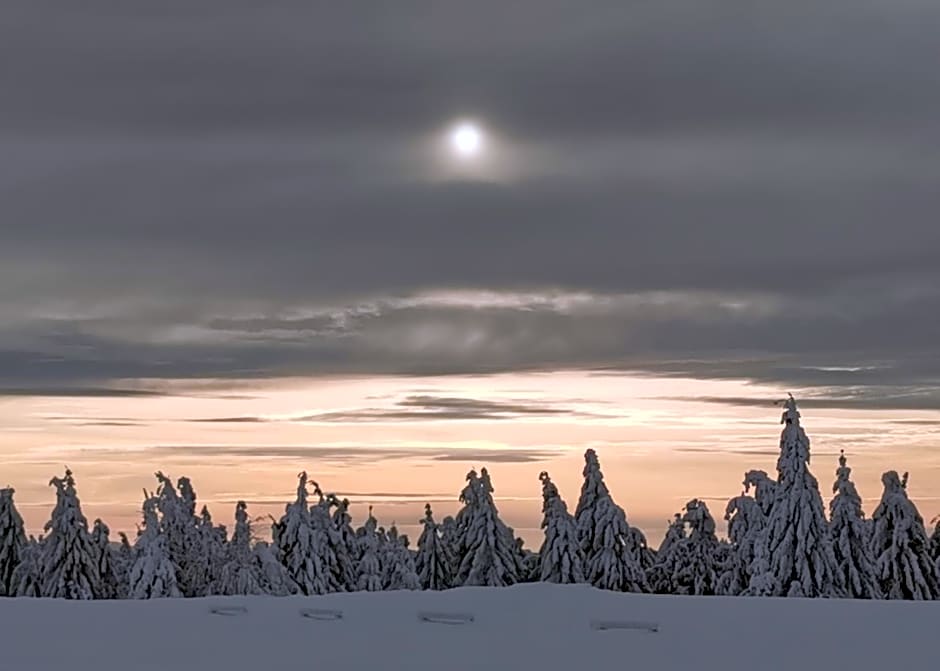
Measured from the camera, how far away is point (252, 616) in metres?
20.9

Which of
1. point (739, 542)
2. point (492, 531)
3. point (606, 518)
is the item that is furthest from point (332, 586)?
point (739, 542)

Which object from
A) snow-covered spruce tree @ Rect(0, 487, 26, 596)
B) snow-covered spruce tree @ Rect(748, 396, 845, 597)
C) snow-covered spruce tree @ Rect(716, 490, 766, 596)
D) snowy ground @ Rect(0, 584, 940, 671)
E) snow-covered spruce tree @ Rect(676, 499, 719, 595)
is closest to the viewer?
snowy ground @ Rect(0, 584, 940, 671)

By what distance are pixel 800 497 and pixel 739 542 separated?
9.59 metres

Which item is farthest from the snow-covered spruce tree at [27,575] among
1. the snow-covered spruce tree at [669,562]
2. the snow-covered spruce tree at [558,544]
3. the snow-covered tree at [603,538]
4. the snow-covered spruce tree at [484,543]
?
the snow-covered spruce tree at [669,562]

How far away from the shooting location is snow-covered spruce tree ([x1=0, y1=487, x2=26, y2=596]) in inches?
2982

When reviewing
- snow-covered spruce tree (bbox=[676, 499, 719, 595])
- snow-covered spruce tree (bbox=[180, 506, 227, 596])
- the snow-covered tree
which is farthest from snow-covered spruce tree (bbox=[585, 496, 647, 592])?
snow-covered spruce tree (bbox=[180, 506, 227, 596])

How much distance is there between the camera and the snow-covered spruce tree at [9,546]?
75750 mm

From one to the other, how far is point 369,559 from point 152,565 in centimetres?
1761

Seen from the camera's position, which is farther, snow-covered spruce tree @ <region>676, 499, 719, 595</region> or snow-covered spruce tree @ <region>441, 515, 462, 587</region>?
snow-covered spruce tree @ <region>441, 515, 462, 587</region>

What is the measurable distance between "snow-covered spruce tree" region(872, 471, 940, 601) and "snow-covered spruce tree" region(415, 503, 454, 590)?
30486 millimetres

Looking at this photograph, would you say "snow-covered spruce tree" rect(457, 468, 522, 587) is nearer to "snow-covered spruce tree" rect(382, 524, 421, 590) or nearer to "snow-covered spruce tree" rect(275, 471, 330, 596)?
"snow-covered spruce tree" rect(382, 524, 421, 590)

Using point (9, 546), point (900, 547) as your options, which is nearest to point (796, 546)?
point (900, 547)

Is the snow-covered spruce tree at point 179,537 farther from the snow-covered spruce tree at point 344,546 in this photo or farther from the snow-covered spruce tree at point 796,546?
the snow-covered spruce tree at point 796,546

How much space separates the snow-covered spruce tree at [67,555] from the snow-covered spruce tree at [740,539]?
3459 centimetres
